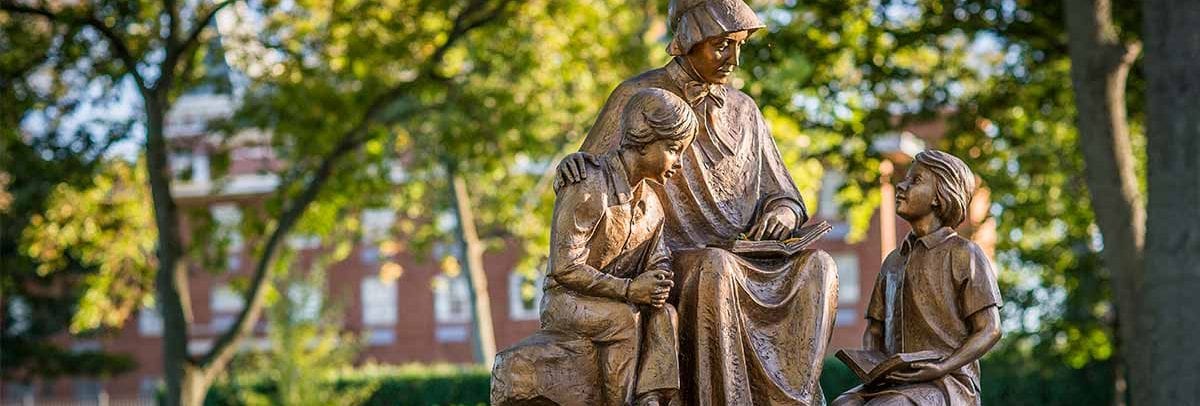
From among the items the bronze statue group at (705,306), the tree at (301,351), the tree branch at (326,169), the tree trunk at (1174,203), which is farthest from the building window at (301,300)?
the bronze statue group at (705,306)

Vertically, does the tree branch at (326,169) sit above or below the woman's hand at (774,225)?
above

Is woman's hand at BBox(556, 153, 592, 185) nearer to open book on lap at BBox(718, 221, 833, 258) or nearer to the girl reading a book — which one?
open book on lap at BBox(718, 221, 833, 258)

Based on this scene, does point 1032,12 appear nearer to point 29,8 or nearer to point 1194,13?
point 1194,13

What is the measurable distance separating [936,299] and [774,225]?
27.1 inches

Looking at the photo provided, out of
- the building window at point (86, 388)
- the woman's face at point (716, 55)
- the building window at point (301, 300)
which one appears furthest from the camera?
the building window at point (86, 388)

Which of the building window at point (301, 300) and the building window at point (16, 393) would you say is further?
the building window at point (16, 393)

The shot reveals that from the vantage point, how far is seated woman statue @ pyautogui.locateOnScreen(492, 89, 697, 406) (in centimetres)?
652

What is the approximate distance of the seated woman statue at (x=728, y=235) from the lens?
21.6 ft

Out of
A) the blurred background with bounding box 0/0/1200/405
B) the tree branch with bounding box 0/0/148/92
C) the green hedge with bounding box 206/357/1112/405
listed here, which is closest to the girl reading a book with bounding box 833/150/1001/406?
the blurred background with bounding box 0/0/1200/405

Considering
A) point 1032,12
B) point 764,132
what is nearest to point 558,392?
point 764,132

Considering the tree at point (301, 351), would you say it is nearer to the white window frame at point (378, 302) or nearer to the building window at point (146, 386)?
the white window frame at point (378, 302)

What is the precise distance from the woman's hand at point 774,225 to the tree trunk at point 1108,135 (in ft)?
26.3

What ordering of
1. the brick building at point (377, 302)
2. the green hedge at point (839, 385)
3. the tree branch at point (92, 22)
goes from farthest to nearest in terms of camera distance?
the brick building at point (377, 302)
the green hedge at point (839, 385)
the tree branch at point (92, 22)

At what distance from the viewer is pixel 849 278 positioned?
140 ft
